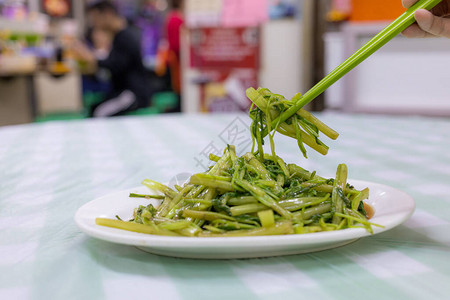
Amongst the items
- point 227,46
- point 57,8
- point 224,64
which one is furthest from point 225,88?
point 57,8

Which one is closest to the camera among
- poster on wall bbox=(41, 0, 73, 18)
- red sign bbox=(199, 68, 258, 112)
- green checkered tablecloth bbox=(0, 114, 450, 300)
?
green checkered tablecloth bbox=(0, 114, 450, 300)

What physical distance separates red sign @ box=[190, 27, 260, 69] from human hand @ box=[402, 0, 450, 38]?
11.5 feet

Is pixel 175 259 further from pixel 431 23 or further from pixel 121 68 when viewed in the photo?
pixel 121 68

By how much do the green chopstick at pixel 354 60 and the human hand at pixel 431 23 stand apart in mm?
19

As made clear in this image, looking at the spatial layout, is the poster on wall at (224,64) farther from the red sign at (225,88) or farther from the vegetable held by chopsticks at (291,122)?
the vegetable held by chopsticks at (291,122)

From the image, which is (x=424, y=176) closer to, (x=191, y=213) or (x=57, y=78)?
(x=191, y=213)

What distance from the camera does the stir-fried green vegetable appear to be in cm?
68

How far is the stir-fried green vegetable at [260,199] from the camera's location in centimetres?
68

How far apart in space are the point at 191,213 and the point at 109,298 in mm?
175

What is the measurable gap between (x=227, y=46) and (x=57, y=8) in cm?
803

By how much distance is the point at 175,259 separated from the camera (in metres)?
0.69

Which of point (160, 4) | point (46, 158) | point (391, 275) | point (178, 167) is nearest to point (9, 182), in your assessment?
point (46, 158)

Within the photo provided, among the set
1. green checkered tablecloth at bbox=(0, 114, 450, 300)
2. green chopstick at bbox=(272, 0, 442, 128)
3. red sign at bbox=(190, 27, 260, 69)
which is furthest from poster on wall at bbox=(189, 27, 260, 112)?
green chopstick at bbox=(272, 0, 442, 128)

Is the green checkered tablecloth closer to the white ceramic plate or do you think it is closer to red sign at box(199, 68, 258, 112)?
the white ceramic plate
